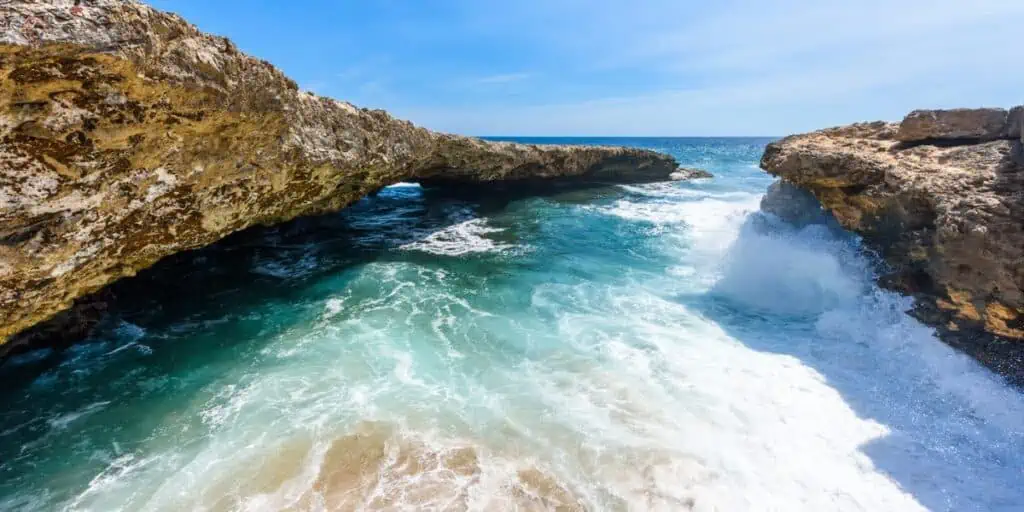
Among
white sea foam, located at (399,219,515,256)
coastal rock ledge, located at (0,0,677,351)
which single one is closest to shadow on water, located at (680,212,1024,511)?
white sea foam, located at (399,219,515,256)

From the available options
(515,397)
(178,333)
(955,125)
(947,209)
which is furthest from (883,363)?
(178,333)

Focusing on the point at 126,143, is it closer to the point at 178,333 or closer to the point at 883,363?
the point at 178,333

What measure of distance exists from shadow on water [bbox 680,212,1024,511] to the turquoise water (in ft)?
0.11

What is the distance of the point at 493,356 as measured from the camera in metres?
7.08

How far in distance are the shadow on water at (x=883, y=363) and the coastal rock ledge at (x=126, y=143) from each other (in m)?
8.93

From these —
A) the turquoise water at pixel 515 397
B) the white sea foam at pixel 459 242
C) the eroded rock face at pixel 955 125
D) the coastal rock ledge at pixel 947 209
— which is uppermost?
the eroded rock face at pixel 955 125

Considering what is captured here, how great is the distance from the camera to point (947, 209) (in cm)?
634

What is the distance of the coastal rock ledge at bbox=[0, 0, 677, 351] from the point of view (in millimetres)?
4383

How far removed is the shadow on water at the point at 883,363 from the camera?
14.9 ft

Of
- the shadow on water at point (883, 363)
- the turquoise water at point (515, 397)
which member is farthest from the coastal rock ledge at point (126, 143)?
the shadow on water at point (883, 363)

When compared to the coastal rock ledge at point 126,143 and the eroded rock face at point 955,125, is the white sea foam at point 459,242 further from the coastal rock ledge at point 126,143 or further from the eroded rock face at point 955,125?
the eroded rock face at point 955,125

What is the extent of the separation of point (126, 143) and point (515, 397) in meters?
6.10

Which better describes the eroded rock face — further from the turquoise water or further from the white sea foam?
the white sea foam

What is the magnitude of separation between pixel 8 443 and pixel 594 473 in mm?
7001
